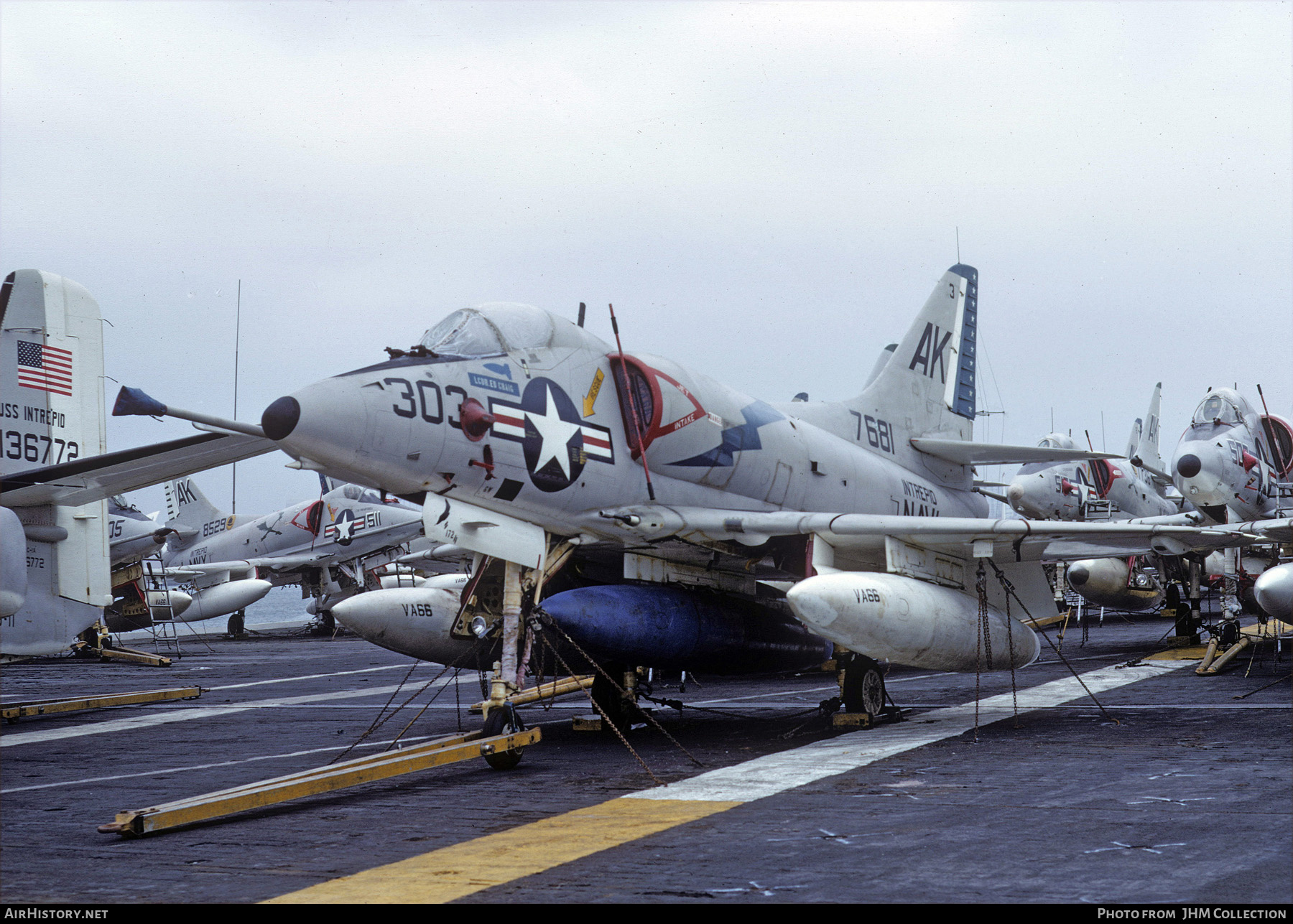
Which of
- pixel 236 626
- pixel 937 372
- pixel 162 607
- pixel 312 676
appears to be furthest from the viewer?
pixel 236 626

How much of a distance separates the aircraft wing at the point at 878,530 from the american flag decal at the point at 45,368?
831 centimetres

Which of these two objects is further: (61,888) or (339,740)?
(339,740)

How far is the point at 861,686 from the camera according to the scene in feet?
39.8

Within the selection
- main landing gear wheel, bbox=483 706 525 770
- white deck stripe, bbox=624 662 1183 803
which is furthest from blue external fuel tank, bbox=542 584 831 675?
white deck stripe, bbox=624 662 1183 803

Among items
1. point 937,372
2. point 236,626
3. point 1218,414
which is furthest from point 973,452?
point 236,626

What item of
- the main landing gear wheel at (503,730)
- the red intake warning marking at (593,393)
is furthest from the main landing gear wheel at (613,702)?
the red intake warning marking at (593,393)

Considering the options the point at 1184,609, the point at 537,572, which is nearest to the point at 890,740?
the point at 537,572

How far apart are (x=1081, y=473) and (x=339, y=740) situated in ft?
72.9

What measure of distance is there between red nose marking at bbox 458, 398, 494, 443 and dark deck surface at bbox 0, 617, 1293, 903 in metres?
2.77

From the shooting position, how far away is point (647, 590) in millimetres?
11367

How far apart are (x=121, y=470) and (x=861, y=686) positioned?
8.49 metres

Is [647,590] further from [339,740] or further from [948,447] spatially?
[948,447]

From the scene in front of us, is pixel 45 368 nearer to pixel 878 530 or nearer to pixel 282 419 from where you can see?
pixel 282 419

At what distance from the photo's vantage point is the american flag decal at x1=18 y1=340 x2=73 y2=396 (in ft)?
47.9
